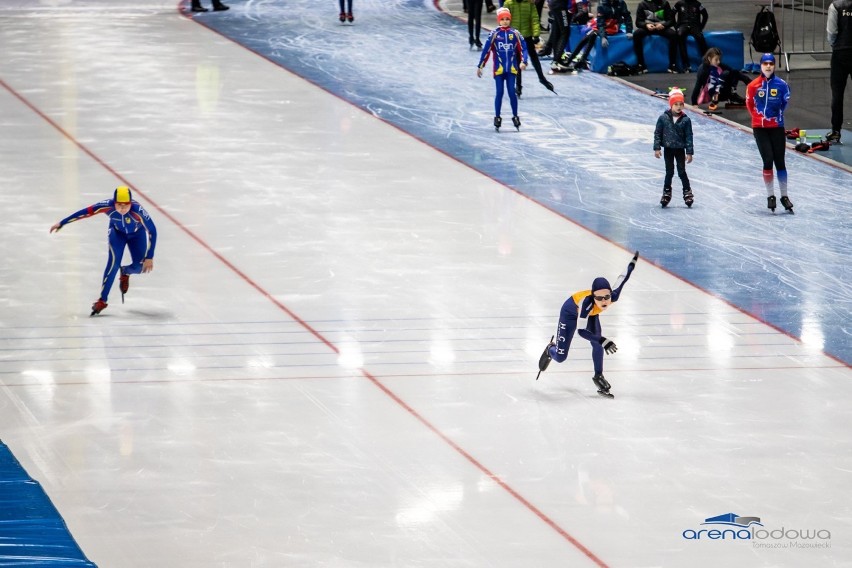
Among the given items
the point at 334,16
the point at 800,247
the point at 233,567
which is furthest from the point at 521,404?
the point at 334,16

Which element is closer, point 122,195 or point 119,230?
point 122,195

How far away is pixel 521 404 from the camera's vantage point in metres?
12.5

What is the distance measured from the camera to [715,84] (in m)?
24.4

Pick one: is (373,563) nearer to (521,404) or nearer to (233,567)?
(233,567)

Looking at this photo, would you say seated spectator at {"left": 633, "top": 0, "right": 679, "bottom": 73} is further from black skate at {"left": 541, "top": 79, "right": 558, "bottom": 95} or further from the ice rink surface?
black skate at {"left": 541, "top": 79, "right": 558, "bottom": 95}

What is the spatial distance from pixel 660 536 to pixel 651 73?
18461mm

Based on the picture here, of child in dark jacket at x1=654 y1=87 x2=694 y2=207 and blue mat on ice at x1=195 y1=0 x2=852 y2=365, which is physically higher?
child in dark jacket at x1=654 y1=87 x2=694 y2=207

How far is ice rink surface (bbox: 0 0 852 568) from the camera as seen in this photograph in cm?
1041

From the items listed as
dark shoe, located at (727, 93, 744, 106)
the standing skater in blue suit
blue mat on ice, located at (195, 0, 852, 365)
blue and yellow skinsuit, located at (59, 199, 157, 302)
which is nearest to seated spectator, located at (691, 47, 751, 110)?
dark shoe, located at (727, 93, 744, 106)

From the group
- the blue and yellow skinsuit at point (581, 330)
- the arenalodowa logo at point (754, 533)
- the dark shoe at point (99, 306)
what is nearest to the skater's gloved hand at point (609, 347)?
the blue and yellow skinsuit at point (581, 330)

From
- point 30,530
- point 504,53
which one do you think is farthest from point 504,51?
point 30,530

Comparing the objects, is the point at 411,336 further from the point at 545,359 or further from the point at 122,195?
the point at 122,195

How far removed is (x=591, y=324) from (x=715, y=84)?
42.3ft

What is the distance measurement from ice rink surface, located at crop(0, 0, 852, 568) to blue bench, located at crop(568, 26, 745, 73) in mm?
2308
